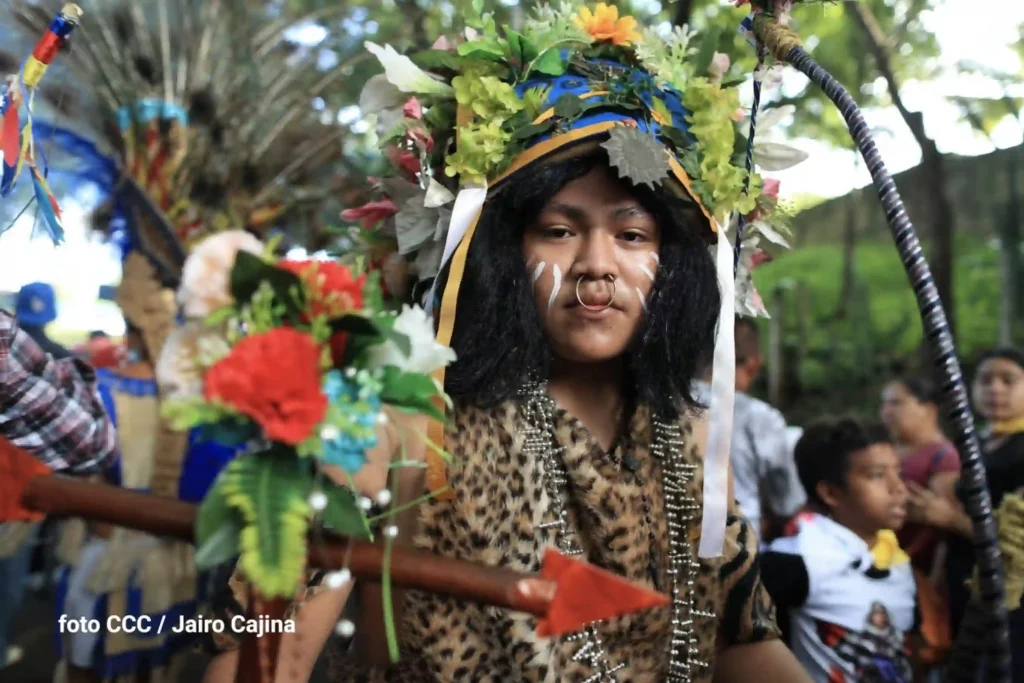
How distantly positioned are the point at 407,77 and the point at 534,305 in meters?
0.62

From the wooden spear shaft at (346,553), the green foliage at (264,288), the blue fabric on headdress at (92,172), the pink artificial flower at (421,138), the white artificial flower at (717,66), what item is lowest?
the wooden spear shaft at (346,553)

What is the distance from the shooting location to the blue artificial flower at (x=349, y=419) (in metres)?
0.89

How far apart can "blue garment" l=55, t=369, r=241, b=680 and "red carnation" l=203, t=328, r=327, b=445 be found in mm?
2055

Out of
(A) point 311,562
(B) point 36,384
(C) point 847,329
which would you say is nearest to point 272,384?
(A) point 311,562

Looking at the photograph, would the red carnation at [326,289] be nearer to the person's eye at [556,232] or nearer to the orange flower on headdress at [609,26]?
the person's eye at [556,232]

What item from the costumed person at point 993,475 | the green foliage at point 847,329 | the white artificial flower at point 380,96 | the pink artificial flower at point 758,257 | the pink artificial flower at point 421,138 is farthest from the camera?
the green foliage at point 847,329

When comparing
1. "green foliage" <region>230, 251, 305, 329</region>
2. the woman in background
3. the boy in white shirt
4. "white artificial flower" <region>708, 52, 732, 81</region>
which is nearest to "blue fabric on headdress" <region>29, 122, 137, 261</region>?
"green foliage" <region>230, 251, 305, 329</region>

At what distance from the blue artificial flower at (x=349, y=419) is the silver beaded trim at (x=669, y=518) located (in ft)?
2.26

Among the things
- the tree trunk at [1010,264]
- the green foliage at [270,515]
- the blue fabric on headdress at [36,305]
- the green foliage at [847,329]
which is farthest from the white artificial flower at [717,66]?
the green foliage at [847,329]

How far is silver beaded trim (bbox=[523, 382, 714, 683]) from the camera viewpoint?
5.06 ft

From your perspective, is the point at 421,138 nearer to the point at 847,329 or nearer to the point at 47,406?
the point at 47,406

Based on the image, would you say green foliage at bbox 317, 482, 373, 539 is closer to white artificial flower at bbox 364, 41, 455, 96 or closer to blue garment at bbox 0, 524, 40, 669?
white artificial flower at bbox 364, 41, 455, 96

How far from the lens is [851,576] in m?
2.57

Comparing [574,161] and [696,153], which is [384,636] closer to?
[574,161]
